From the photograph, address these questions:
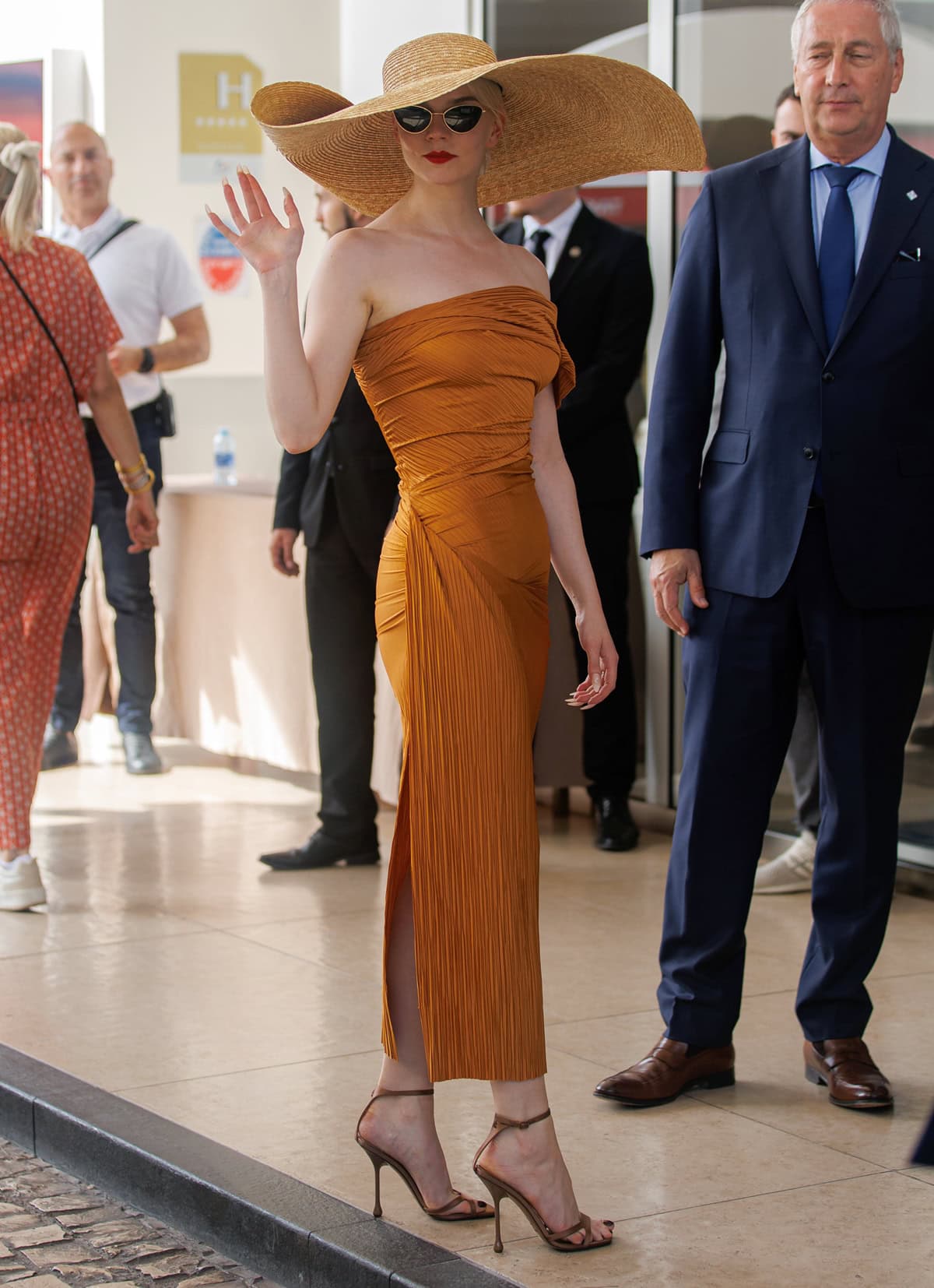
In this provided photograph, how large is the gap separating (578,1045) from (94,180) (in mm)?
4667

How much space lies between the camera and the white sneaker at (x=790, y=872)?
565cm

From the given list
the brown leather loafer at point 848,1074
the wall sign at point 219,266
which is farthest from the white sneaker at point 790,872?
the wall sign at point 219,266

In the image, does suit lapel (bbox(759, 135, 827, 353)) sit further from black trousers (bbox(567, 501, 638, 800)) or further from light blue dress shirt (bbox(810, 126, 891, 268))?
black trousers (bbox(567, 501, 638, 800))

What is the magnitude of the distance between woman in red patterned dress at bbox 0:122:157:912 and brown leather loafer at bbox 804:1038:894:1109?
241cm

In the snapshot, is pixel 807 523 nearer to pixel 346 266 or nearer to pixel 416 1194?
pixel 346 266

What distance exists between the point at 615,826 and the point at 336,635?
42.9 inches

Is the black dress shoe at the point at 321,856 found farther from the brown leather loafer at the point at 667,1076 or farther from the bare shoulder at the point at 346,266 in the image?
the bare shoulder at the point at 346,266

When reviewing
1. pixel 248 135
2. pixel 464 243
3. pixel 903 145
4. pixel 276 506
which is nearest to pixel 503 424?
pixel 464 243

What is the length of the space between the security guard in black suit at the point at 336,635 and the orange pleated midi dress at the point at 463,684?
9.17ft

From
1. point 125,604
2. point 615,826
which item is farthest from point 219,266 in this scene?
point 615,826

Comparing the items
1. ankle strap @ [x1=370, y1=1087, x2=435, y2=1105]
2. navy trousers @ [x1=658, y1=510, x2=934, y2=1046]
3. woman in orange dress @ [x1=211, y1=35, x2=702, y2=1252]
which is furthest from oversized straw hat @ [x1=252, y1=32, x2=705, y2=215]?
ankle strap @ [x1=370, y1=1087, x2=435, y2=1105]

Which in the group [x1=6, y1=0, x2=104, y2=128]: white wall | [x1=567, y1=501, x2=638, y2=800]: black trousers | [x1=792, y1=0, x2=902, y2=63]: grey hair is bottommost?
[x1=567, y1=501, x2=638, y2=800]: black trousers

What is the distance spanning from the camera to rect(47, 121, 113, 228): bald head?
7617mm

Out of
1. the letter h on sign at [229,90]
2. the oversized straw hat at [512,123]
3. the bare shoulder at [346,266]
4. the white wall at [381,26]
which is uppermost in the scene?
the letter h on sign at [229,90]
